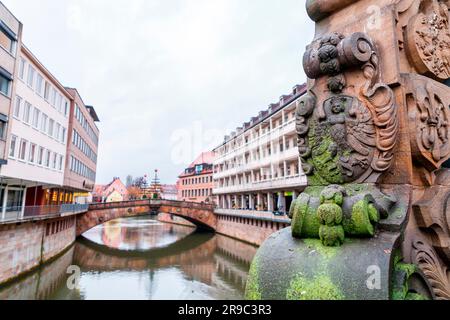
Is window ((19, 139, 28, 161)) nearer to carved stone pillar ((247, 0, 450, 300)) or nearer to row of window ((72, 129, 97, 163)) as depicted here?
row of window ((72, 129, 97, 163))

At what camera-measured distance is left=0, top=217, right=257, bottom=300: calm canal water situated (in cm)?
1416

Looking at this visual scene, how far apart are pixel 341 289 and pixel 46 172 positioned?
22091 millimetres

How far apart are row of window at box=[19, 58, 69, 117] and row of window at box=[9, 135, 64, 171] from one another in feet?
11.5

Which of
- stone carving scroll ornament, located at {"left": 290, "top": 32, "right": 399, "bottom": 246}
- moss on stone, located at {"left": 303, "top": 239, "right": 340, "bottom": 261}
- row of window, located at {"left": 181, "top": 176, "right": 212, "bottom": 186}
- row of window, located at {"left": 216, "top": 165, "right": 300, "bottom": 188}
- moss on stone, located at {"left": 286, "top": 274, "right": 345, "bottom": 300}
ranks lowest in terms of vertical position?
moss on stone, located at {"left": 286, "top": 274, "right": 345, "bottom": 300}

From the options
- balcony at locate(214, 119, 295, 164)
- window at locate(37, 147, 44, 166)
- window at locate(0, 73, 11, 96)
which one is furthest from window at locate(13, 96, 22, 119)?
balcony at locate(214, 119, 295, 164)

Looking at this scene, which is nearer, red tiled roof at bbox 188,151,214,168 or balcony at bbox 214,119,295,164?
balcony at bbox 214,119,295,164

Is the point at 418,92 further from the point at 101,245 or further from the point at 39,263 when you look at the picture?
the point at 101,245

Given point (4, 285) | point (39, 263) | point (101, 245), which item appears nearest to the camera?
point (4, 285)

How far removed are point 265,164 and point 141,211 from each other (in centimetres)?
1627

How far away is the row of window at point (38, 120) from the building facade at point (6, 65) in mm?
1291

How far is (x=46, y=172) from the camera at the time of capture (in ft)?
65.8

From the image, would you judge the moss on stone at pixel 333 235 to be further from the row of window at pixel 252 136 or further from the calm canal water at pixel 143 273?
the row of window at pixel 252 136

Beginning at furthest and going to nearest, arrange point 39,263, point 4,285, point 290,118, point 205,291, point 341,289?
point 290,118 < point 39,263 < point 205,291 < point 4,285 < point 341,289

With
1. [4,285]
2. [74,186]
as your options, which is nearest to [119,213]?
[74,186]
